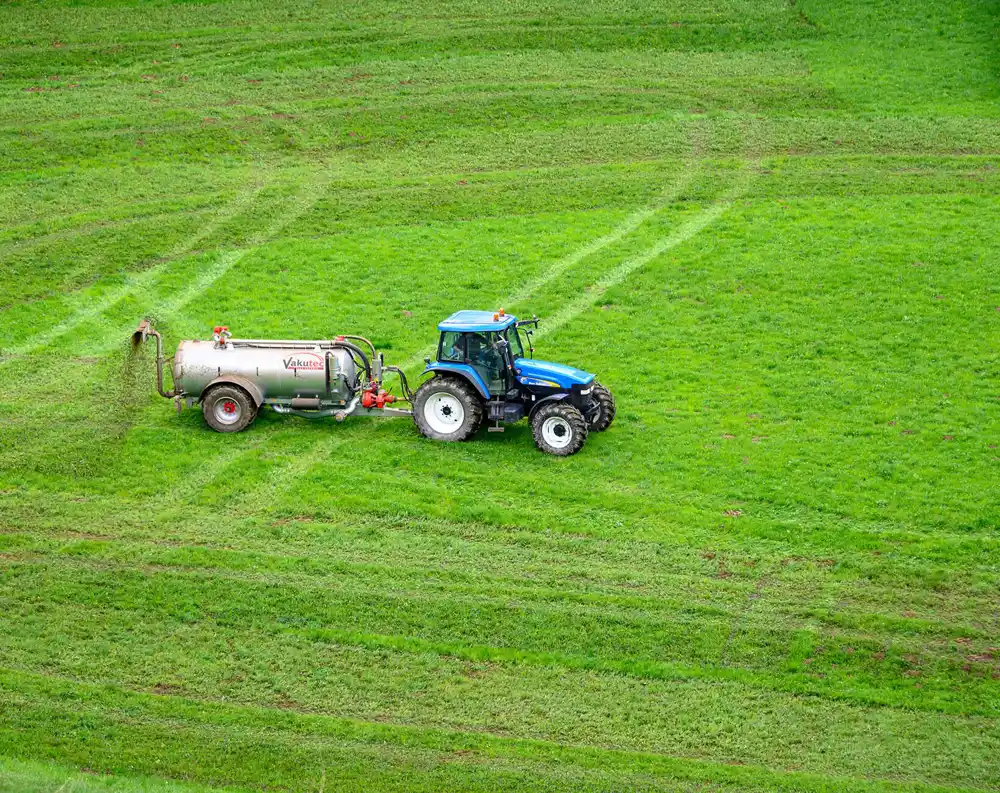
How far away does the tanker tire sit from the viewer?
99.4ft

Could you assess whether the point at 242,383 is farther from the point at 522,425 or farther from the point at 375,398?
the point at 522,425

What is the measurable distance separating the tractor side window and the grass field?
2018 millimetres

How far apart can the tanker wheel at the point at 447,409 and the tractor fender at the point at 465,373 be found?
0.16 meters

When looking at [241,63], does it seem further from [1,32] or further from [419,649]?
[419,649]

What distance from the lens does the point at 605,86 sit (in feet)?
180

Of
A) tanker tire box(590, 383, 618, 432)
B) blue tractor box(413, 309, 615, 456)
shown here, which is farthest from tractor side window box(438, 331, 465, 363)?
tanker tire box(590, 383, 618, 432)

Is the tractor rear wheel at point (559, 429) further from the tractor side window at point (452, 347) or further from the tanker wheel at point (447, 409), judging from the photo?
the tractor side window at point (452, 347)

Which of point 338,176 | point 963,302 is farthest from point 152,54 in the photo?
point 963,302

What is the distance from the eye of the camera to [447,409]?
99.1 feet

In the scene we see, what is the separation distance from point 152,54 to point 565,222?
75.5 ft

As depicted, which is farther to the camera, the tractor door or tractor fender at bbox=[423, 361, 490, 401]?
the tractor door

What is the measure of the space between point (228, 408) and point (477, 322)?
6.13 metres

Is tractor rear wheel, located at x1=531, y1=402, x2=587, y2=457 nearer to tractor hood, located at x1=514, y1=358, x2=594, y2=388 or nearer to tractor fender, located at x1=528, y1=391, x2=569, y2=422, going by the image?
tractor fender, located at x1=528, y1=391, x2=569, y2=422

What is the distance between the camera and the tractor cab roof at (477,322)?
29.5 metres
